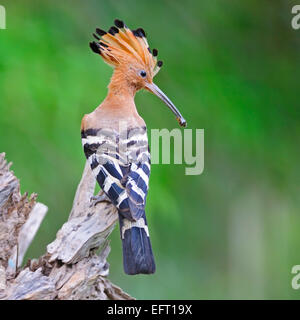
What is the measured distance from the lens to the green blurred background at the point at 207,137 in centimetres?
373

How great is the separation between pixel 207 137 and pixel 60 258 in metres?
2.03

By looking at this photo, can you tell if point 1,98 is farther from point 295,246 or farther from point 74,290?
point 295,246

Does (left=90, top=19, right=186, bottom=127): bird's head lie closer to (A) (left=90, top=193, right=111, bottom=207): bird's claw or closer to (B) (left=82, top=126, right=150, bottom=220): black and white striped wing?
(B) (left=82, top=126, right=150, bottom=220): black and white striped wing

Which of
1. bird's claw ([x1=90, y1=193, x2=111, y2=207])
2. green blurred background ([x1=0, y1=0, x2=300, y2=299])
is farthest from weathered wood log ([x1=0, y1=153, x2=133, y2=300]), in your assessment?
green blurred background ([x1=0, y1=0, x2=300, y2=299])

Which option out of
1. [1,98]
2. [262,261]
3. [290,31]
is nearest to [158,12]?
[290,31]

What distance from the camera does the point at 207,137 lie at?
415cm

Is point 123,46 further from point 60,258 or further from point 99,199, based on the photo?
point 60,258

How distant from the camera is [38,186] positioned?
11.9 feet

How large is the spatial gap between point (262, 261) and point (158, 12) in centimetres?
173

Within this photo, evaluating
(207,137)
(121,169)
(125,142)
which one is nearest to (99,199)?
(121,169)

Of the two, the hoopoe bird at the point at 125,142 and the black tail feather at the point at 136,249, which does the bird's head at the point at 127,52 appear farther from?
the black tail feather at the point at 136,249

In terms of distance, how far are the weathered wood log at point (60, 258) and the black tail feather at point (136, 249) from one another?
7 centimetres

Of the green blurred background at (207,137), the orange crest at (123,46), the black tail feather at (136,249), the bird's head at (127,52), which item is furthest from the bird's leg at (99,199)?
the green blurred background at (207,137)

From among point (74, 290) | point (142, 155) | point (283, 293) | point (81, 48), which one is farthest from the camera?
point (283, 293)
